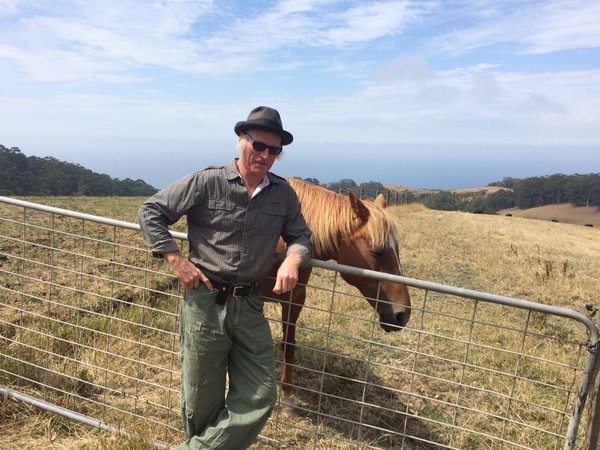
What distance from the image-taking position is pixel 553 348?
5.30m

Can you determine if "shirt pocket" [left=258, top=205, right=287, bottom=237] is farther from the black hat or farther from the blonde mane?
the blonde mane

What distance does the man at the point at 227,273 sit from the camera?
7.68 ft

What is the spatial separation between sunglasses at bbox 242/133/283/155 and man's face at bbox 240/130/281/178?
1 cm

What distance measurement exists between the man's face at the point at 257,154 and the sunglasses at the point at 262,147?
12 mm

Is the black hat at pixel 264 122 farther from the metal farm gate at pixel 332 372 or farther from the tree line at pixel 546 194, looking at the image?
the tree line at pixel 546 194

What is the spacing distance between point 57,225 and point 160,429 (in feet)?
23.9

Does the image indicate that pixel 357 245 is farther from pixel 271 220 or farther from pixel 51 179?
pixel 51 179

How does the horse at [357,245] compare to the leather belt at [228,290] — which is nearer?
the leather belt at [228,290]

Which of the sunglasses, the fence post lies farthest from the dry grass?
the sunglasses

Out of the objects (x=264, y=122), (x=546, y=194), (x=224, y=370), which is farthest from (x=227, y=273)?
(x=546, y=194)

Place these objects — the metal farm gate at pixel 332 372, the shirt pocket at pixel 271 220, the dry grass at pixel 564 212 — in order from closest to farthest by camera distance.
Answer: the shirt pocket at pixel 271 220 < the metal farm gate at pixel 332 372 < the dry grass at pixel 564 212

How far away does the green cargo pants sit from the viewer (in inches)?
93.0

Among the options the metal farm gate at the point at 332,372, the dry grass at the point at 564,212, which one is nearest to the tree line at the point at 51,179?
the metal farm gate at the point at 332,372

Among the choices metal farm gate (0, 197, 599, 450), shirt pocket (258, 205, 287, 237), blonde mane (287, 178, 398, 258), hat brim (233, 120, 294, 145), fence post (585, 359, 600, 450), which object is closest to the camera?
fence post (585, 359, 600, 450)
